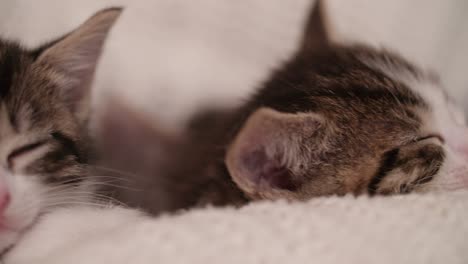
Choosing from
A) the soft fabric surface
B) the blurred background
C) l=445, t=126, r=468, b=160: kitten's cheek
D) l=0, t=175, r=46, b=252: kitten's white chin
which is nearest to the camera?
the soft fabric surface

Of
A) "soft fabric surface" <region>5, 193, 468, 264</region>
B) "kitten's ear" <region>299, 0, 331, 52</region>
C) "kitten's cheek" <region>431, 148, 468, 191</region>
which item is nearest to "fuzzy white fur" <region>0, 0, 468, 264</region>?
"soft fabric surface" <region>5, 193, 468, 264</region>

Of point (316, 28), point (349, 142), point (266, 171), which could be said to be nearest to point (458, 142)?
point (349, 142)

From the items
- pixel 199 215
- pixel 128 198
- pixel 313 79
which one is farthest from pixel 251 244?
pixel 128 198

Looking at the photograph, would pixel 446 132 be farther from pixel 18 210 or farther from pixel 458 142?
pixel 18 210

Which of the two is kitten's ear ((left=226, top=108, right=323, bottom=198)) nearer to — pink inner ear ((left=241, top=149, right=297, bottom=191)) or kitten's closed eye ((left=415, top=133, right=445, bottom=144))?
pink inner ear ((left=241, top=149, right=297, bottom=191))

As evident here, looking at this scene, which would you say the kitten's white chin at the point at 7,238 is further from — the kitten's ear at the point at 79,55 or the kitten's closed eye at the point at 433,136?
the kitten's closed eye at the point at 433,136

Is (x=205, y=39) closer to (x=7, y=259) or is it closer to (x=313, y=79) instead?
(x=313, y=79)
